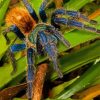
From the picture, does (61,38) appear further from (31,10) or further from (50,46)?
(31,10)

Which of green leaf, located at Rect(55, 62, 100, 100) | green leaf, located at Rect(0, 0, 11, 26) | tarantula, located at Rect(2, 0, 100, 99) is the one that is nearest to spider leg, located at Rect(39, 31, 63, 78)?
tarantula, located at Rect(2, 0, 100, 99)

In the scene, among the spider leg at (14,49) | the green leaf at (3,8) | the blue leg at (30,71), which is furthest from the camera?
the green leaf at (3,8)

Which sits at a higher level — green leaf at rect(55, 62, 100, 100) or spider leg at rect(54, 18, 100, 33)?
spider leg at rect(54, 18, 100, 33)

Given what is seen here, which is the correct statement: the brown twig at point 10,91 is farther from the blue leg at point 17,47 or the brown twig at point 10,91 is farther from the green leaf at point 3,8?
the green leaf at point 3,8

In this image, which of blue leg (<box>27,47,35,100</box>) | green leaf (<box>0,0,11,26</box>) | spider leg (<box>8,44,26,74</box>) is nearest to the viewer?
blue leg (<box>27,47,35,100</box>)

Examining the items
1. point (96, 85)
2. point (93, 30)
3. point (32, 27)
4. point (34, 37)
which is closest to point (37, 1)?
point (32, 27)

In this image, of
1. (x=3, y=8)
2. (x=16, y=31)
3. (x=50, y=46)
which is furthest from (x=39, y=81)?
(x=3, y=8)

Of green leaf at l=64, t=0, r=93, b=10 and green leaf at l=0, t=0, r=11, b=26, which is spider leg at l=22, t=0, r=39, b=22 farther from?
green leaf at l=64, t=0, r=93, b=10

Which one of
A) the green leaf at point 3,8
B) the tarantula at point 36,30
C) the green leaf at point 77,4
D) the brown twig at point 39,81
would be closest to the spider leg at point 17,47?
the tarantula at point 36,30
